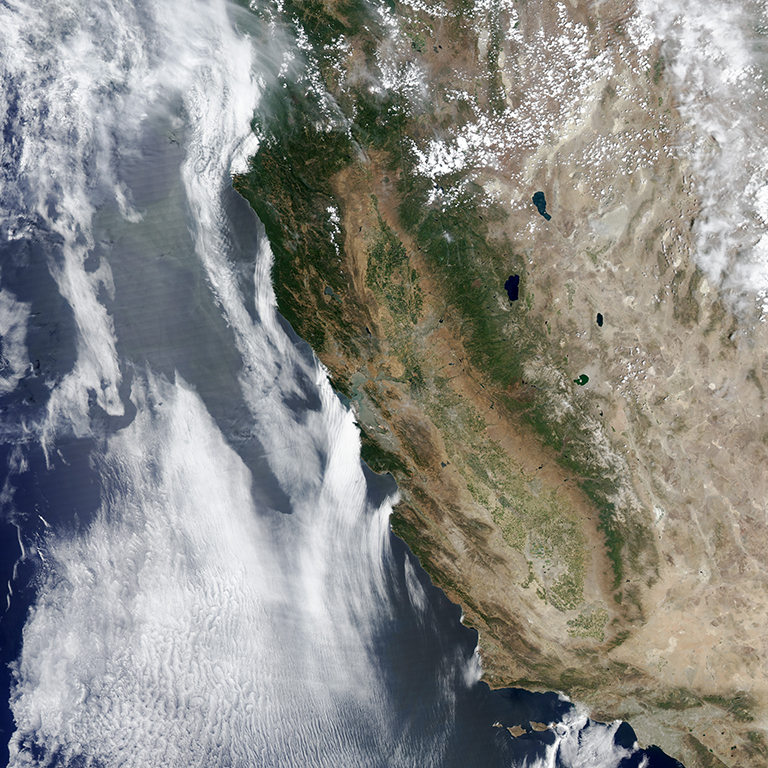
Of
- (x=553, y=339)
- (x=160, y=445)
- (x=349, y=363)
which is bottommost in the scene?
(x=160, y=445)

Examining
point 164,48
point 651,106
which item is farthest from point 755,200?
point 164,48

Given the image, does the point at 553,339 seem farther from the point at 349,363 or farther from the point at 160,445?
the point at 160,445

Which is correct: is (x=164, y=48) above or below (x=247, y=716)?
above

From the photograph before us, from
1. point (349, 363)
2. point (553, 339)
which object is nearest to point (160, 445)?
point (349, 363)

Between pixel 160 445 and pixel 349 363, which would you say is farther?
pixel 349 363

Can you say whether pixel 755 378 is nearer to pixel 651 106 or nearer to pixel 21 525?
pixel 651 106
